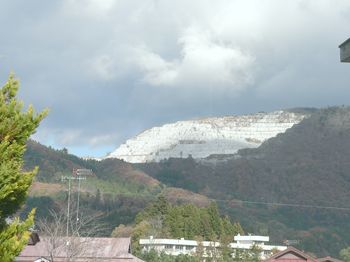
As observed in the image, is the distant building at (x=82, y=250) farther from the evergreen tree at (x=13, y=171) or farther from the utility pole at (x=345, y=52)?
the utility pole at (x=345, y=52)

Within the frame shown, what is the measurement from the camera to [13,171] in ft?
34.6

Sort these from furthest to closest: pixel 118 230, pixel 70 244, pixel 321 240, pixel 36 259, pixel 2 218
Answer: pixel 321 240 < pixel 118 230 < pixel 36 259 < pixel 70 244 < pixel 2 218

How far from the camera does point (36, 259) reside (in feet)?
173

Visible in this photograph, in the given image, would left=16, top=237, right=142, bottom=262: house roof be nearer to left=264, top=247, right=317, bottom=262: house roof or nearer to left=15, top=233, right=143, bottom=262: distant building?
left=15, top=233, right=143, bottom=262: distant building

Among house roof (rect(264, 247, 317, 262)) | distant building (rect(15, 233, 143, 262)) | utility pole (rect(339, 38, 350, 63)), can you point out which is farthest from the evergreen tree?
house roof (rect(264, 247, 317, 262))

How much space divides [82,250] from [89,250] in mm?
5598

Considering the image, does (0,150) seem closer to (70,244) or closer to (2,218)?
(2,218)

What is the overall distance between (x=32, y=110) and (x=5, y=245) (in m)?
2.46

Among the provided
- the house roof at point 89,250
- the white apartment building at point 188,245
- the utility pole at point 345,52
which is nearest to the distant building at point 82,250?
the house roof at point 89,250

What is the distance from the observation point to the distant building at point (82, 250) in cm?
4828

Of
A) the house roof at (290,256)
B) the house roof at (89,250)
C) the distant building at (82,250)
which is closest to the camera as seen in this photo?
the distant building at (82,250)

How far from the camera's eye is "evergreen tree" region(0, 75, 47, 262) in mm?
10359

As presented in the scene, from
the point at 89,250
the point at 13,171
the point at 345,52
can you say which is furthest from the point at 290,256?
the point at 345,52

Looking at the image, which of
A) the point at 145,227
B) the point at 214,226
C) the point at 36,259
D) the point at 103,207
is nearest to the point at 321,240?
the point at 103,207
